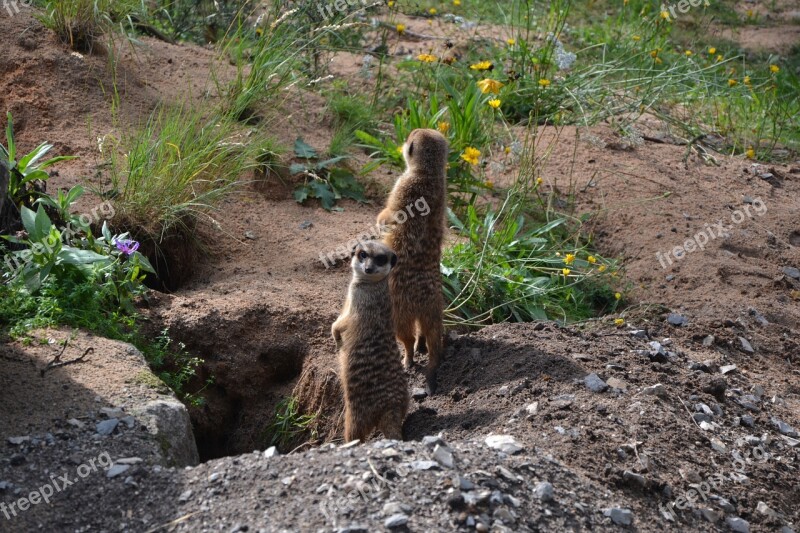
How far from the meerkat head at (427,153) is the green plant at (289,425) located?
→ 4.67 feet

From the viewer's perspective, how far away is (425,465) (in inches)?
118

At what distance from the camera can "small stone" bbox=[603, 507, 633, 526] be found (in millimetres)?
2988

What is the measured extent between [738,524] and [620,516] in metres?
0.53

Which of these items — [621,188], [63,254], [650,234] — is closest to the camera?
[63,254]

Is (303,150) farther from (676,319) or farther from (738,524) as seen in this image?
(738,524)

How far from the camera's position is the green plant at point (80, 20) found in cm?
565

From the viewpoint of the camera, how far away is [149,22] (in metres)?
6.48

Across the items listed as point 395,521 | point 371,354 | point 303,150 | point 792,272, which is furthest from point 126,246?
A: point 792,272

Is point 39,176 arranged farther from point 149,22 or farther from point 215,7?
point 215,7

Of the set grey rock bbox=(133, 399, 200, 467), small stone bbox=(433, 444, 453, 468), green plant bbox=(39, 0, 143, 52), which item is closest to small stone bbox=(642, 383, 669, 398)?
small stone bbox=(433, 444, 453, 468)

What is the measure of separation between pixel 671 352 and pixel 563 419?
1.01m

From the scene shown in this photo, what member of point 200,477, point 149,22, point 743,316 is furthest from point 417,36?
point 200,477

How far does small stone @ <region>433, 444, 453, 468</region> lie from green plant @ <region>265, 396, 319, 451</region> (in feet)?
4.58

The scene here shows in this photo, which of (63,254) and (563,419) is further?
(63,254)
